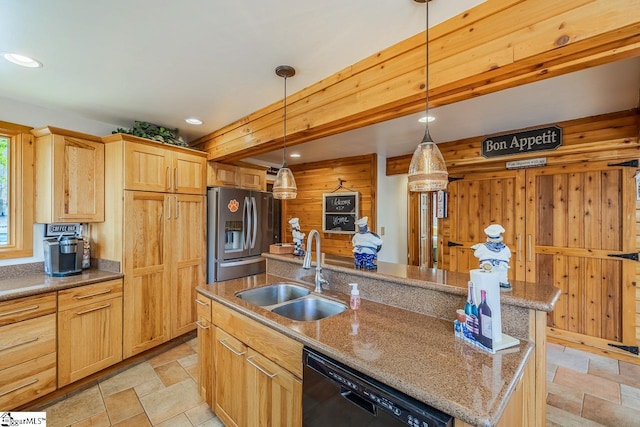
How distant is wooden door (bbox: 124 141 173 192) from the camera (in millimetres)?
2627

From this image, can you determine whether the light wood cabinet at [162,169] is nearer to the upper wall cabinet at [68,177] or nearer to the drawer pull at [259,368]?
the upper wall cabinet at [68,177]

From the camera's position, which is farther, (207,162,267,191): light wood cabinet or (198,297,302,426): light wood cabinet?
(207,162,267,191): light wood cabinet

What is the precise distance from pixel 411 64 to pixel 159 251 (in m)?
2.78

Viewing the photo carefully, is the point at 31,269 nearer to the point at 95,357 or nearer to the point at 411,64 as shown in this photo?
the point at 95,357

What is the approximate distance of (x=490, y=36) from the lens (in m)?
1.28

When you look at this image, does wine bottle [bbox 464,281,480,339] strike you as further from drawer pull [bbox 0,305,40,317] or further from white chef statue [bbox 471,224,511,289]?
drawer pull [bbox 0,305,40,317]

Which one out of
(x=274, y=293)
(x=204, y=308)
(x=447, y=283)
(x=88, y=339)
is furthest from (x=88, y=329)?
(x=447, y=283)

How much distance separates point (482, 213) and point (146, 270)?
3.93 metres

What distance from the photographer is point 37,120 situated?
2.54 meters

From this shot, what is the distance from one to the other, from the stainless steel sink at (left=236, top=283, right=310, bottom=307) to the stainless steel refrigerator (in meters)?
1.31

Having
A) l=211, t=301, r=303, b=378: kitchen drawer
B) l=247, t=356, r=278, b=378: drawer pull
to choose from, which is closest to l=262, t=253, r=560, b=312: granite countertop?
l=211, t=301, r=303, b=378: kitchen drawer

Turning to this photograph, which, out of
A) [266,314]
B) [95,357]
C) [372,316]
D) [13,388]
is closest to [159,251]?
[95,357]

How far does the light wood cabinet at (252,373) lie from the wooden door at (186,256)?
124 cm

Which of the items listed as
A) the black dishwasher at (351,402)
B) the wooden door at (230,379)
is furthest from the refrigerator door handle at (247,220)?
the black dishwasher at (351,402)
